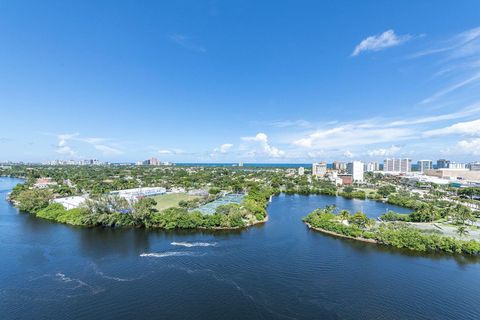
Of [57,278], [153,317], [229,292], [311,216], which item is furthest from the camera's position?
[311,216]

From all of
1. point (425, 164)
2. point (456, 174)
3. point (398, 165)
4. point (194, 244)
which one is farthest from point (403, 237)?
point (425, 164)

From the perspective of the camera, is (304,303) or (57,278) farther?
(57,278)

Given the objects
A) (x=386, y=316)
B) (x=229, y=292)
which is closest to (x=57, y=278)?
(x=229, y=292)

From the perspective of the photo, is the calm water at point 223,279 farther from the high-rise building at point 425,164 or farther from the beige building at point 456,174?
the high-rise building at point 425,164

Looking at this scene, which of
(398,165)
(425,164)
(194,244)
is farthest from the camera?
(425,164)

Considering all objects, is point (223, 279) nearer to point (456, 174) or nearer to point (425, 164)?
point (456, 174)

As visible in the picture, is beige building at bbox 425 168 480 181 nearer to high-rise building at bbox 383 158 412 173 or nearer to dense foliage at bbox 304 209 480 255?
high-rise building at bbox 383 158 412 173

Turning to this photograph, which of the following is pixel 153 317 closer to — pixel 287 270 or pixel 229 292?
pixel 229 292

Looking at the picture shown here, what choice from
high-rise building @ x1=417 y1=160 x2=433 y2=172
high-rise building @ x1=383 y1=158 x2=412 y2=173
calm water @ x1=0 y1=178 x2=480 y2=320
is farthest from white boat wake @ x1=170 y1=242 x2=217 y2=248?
high-rise building @ x1=417 y1=160 x2=433 y2=172
